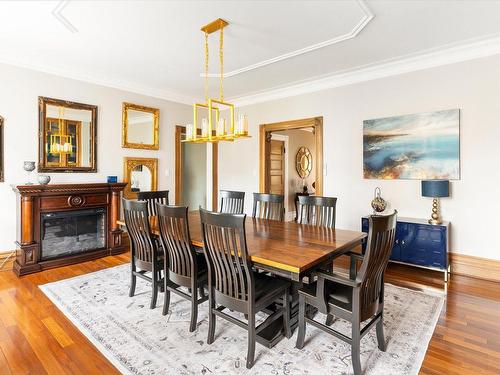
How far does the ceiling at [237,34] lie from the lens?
263cm

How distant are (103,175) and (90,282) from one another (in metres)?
1.88

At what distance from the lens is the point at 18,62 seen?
12.4 feet

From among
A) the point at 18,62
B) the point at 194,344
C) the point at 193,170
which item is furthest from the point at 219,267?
the point at 193,170

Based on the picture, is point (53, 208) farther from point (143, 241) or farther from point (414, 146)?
point (414, 146)

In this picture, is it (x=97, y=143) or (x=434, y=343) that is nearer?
(x=434, y=343)

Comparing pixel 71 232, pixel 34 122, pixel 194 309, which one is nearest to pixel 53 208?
pixel 71 232

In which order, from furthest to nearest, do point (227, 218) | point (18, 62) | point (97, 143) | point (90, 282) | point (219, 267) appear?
point (97, 143) < point (18, 62) < point (90, 282) < point (219, 267) < point (227, 218)

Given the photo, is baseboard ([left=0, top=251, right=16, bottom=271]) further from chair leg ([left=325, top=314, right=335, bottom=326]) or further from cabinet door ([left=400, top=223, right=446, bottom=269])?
cabinet door ([left=400, top=223, right=446, bottom=269])

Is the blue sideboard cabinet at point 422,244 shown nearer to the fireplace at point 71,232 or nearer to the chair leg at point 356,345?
the chair leg at point 356,345

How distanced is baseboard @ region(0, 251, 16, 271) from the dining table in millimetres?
2454

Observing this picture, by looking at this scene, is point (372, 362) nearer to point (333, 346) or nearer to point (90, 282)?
point (333, 346)

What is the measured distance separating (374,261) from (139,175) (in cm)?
436

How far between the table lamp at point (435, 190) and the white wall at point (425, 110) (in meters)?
0.23

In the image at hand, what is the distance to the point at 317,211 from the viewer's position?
3146 millimetres
